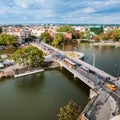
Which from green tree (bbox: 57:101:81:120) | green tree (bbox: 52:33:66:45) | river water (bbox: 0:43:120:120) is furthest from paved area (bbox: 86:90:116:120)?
green tree (bbox: 52:33:66:45)

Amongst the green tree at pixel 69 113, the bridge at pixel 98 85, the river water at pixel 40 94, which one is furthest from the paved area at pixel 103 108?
the river water at pixel 40 94

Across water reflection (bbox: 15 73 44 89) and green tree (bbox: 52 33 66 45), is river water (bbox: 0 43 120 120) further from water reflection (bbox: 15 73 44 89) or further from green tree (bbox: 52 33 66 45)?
green tree (bbox: 52 33 66 45)

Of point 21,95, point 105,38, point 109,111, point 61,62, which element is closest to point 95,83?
point 109,111

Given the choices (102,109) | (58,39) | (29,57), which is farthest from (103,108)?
(58,39)

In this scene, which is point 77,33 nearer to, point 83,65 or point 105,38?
point 105,38

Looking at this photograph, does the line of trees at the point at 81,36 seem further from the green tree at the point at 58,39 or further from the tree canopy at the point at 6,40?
the tree canopy at the point at 6,40

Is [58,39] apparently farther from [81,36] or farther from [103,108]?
[103,108]
